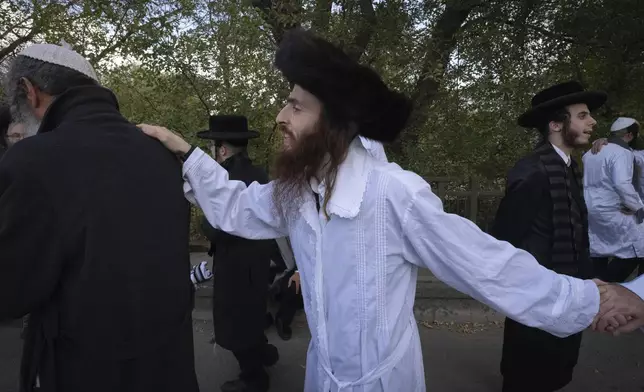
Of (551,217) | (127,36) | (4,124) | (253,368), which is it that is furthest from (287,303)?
(127,36)

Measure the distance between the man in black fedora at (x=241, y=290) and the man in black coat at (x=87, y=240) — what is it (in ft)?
5.20

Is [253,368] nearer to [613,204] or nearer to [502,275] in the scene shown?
[502,275]

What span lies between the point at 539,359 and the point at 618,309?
4.92 ft

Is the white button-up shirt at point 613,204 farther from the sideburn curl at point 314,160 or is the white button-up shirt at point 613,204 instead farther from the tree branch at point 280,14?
the sideburn curl at point 314,160

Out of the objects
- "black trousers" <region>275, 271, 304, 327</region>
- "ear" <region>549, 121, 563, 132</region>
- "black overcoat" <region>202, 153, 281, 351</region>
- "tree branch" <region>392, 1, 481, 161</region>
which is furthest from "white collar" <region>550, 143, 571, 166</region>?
"tree branch" <region>392, 1, 481, 161</region>

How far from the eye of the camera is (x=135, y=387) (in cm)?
160

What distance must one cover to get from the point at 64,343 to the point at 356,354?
93 centimetres

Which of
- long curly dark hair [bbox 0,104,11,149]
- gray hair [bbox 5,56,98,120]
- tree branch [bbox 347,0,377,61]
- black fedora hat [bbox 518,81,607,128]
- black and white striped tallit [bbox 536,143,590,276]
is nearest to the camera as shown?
gray hair [bbox 5,56,98,120]

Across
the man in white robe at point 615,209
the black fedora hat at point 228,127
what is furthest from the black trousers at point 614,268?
the black fedora hat at point 228,127

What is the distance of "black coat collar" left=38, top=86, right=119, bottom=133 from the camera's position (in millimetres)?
1544

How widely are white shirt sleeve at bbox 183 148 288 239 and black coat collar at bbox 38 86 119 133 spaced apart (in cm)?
37

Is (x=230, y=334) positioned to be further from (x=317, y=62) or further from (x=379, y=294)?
(x=317, y=62)

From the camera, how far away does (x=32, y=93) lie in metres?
1.62

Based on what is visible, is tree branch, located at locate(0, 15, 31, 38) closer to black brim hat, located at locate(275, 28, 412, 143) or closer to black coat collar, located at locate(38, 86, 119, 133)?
black coat collar, located at locate(38, 86, 119, 133)
